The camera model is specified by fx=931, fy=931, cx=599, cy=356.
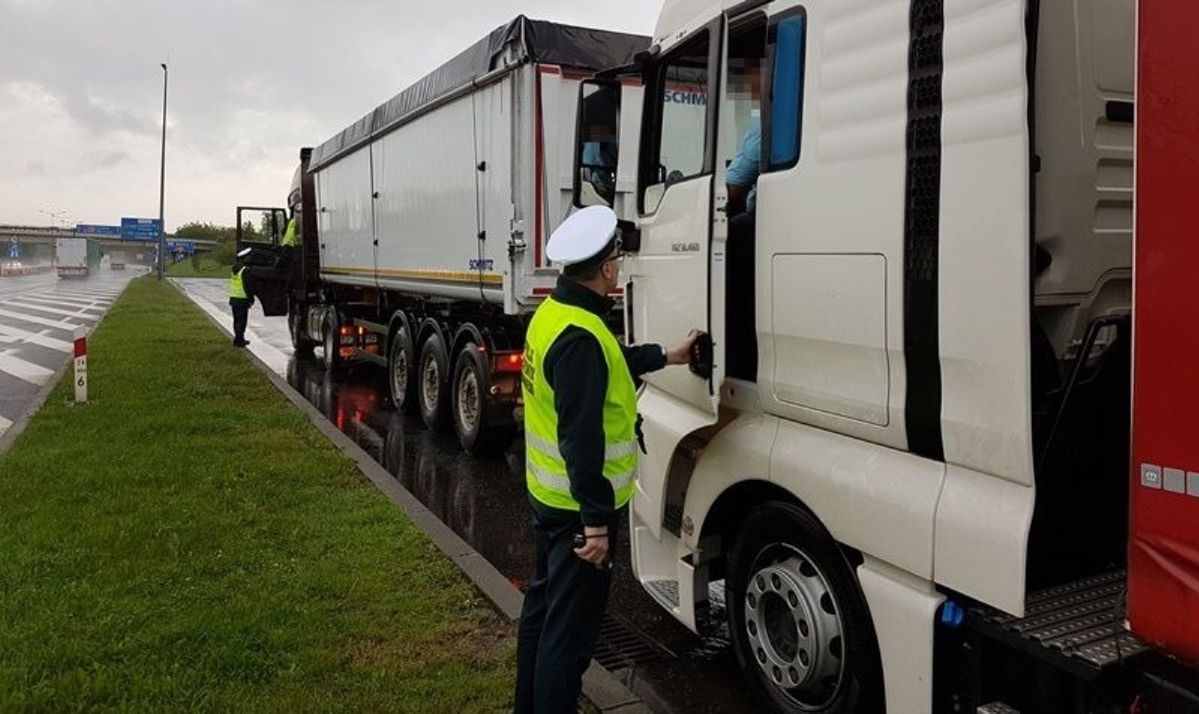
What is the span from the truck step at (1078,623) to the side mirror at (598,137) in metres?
2.52

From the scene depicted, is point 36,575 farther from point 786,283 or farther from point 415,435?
point 415,435

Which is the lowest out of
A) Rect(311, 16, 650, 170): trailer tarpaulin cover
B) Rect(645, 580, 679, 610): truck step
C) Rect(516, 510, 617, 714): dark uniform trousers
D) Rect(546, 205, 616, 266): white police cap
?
Rect(645, 580, 679, 610): truck step

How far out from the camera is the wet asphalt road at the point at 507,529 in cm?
381

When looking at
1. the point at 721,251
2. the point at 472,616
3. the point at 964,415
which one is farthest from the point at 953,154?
the point at 472,616

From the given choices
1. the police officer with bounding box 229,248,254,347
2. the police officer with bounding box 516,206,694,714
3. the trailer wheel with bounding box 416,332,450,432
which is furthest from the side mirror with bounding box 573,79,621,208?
the police officer with bounding box 229,248,254,347

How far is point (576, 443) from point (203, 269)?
265 ft

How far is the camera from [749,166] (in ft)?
11.2

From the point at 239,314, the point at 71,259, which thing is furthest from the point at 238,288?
the point at 71,259

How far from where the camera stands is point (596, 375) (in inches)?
107

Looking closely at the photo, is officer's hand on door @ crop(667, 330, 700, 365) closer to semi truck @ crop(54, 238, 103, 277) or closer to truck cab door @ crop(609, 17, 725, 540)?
truck cab door @ crop(609, 17, 725, 540)

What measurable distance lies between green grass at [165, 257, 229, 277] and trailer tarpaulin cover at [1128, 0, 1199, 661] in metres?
72.3

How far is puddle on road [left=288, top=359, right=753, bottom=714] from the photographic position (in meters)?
3.81

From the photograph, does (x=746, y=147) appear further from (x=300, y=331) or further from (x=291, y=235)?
(x=300, y=331)

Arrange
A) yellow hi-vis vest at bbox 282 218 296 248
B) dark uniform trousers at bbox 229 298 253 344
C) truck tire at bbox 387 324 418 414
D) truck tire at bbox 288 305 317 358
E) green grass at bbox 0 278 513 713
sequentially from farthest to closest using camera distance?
dark uniform trousers at bbox 229 298 253 344, truck tire at bbox 288 305 317 358, yellow hi-vis vest at bbox 282 218 296 248, truck tire at bbox 387 324 418 414, green grass at bbox 0 278 513 713
